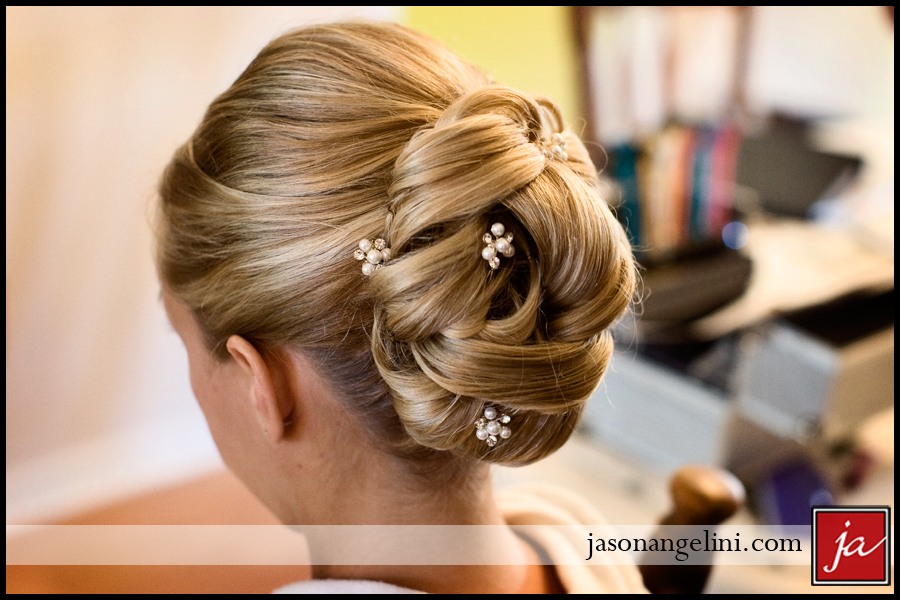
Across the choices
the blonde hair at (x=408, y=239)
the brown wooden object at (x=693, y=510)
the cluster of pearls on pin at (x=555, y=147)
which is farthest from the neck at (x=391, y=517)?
the cluster of pearls on pin at (x=555, y=147)

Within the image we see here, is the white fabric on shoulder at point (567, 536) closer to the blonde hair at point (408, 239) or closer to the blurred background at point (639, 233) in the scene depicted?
the blonde hair at point (408, 239)

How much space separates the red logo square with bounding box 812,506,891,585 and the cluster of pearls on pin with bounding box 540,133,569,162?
0.53m

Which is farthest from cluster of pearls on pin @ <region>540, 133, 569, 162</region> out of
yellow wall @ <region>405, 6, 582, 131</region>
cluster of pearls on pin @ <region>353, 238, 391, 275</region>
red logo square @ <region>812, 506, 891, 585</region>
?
yellow wall @ <region>405, 6, 582, 131</region>

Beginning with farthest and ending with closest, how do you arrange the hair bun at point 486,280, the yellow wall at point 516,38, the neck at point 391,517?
the yellow wall at point 516,38 < the neck at point 391,517 < the hair bun at point 486,280

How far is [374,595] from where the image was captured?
Result: 59 centimetres

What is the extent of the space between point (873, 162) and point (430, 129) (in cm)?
165

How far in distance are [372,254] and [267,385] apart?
0.49 feet

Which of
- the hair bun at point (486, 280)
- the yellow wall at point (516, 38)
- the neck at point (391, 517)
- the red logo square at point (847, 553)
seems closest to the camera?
the hair bun at point (486, 280)

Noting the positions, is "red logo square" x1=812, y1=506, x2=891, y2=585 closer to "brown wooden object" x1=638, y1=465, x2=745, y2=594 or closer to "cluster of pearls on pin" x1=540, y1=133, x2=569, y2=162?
"brown wooden object" x1=638, y1=465, x2=745, y2=594

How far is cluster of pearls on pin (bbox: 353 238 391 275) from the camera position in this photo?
509 mm

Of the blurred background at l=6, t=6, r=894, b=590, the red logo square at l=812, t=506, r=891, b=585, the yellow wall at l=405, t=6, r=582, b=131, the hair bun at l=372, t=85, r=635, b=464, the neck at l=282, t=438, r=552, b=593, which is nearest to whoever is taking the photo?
the hair bun at l=372, t=85, r=635, b=464

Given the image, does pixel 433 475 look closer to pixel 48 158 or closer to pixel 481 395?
pixel 481 395

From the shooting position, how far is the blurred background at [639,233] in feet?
3.95

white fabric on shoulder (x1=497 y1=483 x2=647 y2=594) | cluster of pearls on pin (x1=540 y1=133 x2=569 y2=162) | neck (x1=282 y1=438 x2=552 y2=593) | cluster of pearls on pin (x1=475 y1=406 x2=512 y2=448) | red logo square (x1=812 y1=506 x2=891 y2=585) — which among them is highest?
cluster of pearls on pin (x1=540 y1=133 x2=569 y2=162)
